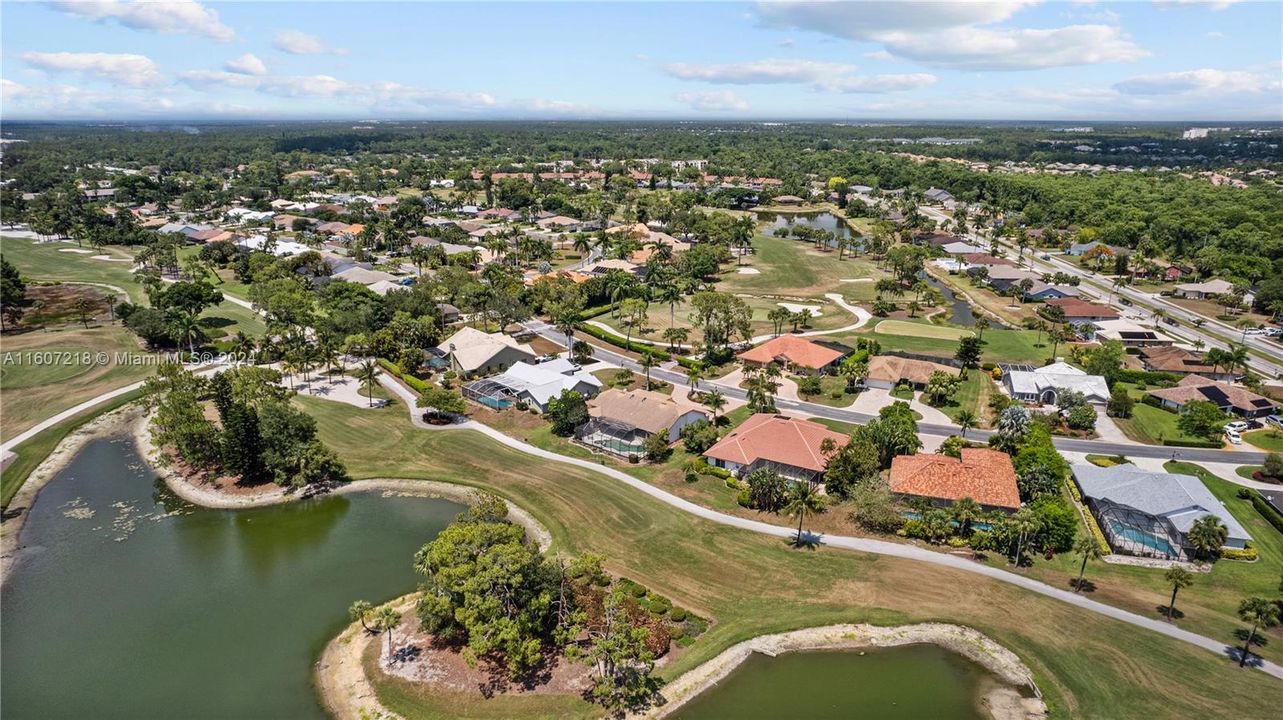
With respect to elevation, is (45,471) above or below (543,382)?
below

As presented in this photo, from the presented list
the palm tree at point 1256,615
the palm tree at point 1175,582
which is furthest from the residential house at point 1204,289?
the palm tree at point 1256,615

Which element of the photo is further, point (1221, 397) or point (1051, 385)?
point (1051, 385)

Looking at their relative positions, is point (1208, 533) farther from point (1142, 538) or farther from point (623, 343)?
point (623, 343)

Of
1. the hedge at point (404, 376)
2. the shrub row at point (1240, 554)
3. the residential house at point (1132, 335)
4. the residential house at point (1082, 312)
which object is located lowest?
the shrub row at point (1240, 554)

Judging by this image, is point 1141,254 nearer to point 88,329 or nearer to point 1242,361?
point 1242,361

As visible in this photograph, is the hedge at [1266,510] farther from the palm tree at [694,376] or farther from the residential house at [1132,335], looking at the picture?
the palm tree at [694,376]

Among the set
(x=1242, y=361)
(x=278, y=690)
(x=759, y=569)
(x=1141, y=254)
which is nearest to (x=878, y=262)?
(x=1141, y=254)

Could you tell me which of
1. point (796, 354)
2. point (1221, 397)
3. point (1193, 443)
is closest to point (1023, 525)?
point (1193, 443)
